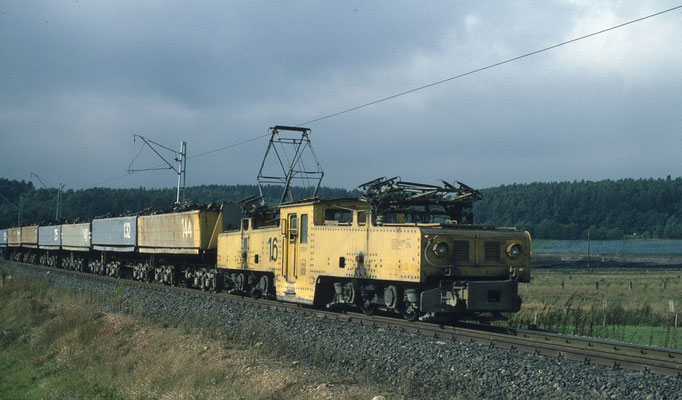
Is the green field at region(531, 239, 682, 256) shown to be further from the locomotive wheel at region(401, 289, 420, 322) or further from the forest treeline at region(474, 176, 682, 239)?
the locomotive wheel at region(401, 289, 420, 322)

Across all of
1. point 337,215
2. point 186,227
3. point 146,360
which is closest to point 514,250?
point 337,215

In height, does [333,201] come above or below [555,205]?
below

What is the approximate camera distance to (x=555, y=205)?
133m

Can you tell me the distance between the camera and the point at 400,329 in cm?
1252

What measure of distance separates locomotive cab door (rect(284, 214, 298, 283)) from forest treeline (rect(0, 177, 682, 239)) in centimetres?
11081

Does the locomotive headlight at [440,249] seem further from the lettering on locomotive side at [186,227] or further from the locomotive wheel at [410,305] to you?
the lettering on locomotive side at [186,227]

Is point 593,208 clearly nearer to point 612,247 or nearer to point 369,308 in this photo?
point 612,247

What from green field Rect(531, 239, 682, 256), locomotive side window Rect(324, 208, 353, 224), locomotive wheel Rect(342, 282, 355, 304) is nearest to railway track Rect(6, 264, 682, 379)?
locomotive wheel Rect(342, 282, 355, 304)

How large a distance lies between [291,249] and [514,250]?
21.1 feet

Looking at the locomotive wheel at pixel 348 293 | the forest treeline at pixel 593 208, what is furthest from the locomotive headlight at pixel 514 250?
the forest treeline at pixel 593 208

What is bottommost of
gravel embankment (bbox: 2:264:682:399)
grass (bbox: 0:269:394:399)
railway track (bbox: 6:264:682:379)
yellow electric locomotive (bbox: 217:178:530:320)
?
grass (bbox: 0:269:394:399)

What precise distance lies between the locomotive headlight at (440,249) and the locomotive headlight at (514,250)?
1.61 metres

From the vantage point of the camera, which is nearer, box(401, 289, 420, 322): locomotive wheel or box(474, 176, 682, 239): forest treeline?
box(401, 289, 420, 322): locomotive wheel

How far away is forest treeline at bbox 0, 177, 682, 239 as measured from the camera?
130000 millimetres
